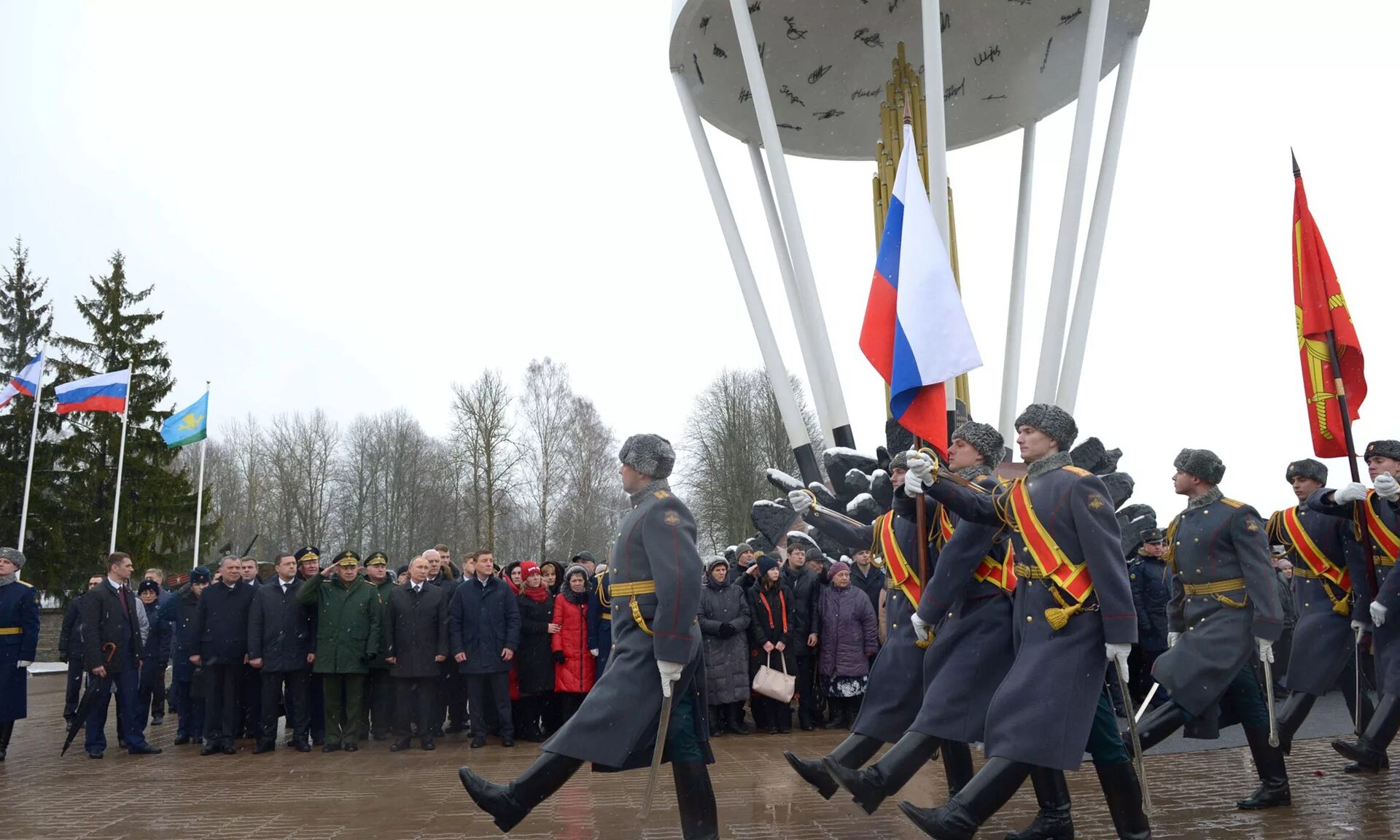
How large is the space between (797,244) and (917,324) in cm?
854

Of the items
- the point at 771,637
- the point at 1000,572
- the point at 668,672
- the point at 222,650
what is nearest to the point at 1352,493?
the point at 1000,572

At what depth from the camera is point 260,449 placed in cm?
5347

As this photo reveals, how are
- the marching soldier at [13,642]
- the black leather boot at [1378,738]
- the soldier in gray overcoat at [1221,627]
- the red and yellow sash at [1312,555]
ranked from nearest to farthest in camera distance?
the soldier in gray overcoat at [1221,627], the black leather boot at [1378,738], the red and yellow sash at [1312,555], the marching soldier at [13,642]

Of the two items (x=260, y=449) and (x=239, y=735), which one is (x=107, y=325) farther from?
(x=239, y=735)

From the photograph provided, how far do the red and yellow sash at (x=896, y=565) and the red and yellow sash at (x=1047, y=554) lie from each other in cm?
85

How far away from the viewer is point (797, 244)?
1462 cm

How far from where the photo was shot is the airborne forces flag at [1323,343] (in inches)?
294

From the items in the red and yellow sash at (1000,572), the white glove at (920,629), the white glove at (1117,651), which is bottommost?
the white glove at (1117,651)

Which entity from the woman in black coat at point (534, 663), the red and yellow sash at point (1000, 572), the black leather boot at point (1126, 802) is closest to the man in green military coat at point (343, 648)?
the woman in black coat at point (534, 663)

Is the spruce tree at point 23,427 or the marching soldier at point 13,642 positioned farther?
the spruce tree at point 23,427

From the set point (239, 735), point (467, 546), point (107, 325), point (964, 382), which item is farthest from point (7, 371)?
point (964, 382)

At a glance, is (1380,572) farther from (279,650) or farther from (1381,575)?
(279,650)

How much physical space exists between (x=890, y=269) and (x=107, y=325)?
32157 mm

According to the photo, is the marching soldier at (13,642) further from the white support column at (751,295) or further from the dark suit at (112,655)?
the white support column at (751,295)
